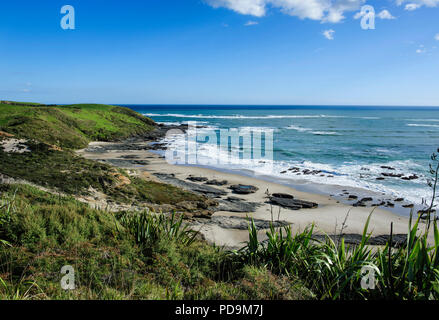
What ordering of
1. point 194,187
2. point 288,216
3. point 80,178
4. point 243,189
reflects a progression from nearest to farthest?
point 288,216
point 80,178
point 243,189
point 194,187

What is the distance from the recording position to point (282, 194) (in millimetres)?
18156

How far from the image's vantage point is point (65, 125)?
40.2m

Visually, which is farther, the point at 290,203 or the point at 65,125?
the point at 65,125

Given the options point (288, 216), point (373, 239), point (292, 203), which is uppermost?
point (292, 203)

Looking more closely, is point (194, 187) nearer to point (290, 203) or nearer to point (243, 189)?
point (243, 189)

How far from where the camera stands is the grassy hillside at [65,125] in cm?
3281

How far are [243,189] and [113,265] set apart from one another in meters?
14.9

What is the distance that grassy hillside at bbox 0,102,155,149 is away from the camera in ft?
108

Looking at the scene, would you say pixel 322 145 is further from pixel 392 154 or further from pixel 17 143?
pixel 17 143

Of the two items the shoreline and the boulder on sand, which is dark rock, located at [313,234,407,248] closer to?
the shoreline

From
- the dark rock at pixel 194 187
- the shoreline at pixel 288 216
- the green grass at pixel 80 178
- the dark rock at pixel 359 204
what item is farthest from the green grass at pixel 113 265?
the dark rock at pixel 359 204

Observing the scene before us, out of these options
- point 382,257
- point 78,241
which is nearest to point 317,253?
point 382,257

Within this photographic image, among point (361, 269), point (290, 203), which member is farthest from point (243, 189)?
point (361, 269)
